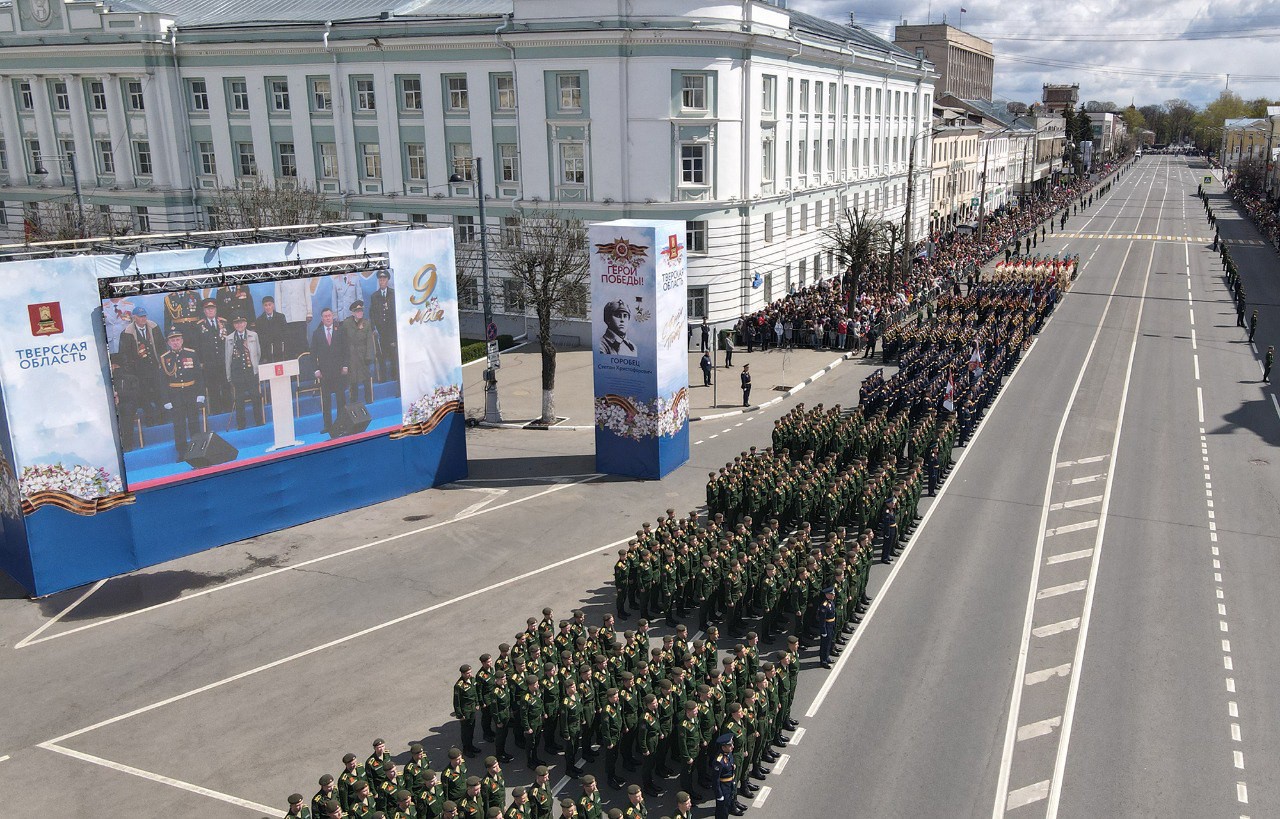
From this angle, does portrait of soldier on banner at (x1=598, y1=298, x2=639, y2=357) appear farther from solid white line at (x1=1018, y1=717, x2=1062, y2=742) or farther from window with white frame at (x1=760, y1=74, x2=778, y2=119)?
window with white frame at (x1=760, y1=74, x2=778, y2=119)

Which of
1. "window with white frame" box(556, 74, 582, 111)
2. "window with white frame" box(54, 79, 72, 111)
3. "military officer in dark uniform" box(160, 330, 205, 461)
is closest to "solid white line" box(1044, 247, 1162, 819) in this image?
"military officer in dark uniform" box(160, 330, 205, 461)

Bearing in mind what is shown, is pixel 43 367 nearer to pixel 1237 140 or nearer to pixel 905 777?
pixel 905 777

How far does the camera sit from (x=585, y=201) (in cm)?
3906

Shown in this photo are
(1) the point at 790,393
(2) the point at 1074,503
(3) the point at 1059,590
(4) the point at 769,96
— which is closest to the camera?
(3) the point at 1059,590

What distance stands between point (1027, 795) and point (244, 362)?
1619 cm

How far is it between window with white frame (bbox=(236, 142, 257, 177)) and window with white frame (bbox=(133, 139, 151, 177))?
15.5 feet

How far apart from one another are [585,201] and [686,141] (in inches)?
181

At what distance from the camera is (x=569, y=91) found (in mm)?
38469

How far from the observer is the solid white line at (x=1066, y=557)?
62.5ft

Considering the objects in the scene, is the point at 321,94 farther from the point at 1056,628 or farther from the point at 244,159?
the point at 1056,628

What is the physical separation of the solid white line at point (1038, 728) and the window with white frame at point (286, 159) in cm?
4020

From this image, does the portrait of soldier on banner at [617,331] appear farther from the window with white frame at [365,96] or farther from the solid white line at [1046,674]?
the window with white frame at [365,96]

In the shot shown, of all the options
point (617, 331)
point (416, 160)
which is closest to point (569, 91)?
point (416, 160)

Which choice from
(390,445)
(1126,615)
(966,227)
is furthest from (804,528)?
(966,227)
